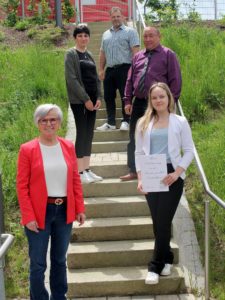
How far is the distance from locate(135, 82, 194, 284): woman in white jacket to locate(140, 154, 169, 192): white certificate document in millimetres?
49

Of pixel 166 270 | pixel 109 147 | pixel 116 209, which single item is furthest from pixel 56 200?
pixel 109 147

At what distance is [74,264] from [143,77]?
2070 mm

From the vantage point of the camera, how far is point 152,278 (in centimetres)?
478

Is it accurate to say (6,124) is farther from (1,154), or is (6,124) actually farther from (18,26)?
(18,26)

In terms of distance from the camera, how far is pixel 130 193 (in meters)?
6.09

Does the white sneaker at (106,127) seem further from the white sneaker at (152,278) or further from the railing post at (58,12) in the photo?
the railing post at (58,12)

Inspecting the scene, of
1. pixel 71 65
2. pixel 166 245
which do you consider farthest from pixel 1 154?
pixel 166 245

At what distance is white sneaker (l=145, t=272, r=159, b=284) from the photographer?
4773 mm

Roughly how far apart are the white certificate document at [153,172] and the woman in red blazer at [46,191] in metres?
0.62

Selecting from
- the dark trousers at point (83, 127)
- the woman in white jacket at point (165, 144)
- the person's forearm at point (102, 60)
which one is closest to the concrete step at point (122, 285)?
the woman in white jacket at point (165, 144)

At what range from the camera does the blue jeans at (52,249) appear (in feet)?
13.5

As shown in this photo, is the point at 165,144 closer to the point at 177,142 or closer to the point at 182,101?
the point at 177,142

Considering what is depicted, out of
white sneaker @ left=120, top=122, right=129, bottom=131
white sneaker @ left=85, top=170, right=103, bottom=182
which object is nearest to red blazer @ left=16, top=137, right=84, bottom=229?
white sneaker @ left=85, top=170, right=103, bottom=182

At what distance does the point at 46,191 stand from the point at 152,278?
1.41 m
